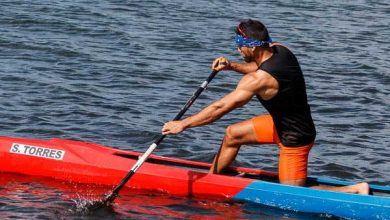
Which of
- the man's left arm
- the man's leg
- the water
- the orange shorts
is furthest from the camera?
the water

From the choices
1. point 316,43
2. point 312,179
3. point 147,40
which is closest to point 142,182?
point 312,179

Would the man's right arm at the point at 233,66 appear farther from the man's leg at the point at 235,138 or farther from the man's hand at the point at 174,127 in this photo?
the man's hand at the point at 174,127

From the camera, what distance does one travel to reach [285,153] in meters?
10.2

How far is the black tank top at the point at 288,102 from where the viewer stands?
32.3 ft

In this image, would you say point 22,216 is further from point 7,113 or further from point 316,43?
point 316,43

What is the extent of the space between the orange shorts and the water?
1.49 ft

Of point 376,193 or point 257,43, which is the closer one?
point 257,43

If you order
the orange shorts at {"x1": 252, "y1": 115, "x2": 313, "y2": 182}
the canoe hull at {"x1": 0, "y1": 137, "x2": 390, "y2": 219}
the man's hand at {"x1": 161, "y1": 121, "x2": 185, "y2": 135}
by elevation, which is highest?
the man's hand at {"x1": 161, "y1": 121, "x2": 185, "y2": 135}

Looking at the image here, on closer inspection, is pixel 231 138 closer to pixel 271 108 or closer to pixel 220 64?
pixel 271 108

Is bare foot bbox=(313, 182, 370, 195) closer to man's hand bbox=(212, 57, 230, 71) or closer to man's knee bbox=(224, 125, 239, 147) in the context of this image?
man's knee bbox=(224, 125, 239, 147)

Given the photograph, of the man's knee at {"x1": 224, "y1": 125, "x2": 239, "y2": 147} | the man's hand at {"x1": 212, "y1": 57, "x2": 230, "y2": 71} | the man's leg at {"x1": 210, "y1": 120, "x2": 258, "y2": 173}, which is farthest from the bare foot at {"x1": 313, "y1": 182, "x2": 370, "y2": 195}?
the man's hand at {"x1": 212, "y1": 57, "x2": 230, "y2": 71}

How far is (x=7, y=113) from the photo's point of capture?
14.0 meters

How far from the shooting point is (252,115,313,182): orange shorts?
10211 millimetres

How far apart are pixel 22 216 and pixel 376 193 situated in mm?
3768
